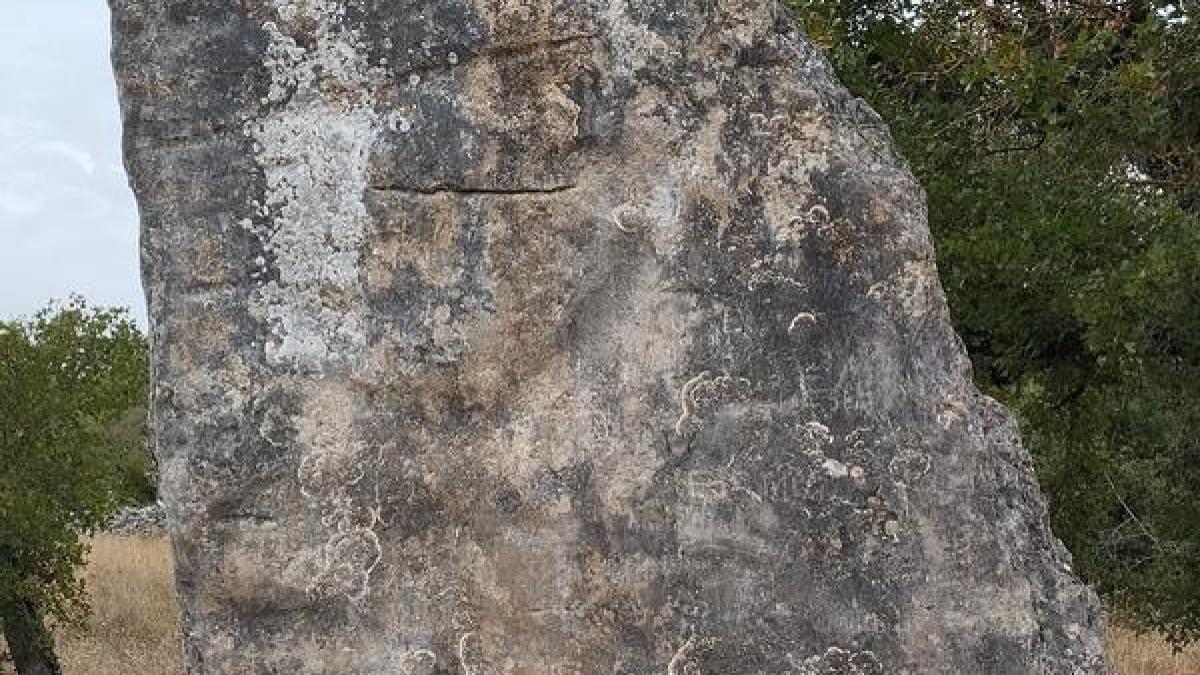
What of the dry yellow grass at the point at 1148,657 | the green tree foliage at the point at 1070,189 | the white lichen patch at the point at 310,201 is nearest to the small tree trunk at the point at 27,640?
the green tree foliage at the point at 1070,189

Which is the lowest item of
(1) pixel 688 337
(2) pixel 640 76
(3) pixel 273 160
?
(1) pixel 688 337

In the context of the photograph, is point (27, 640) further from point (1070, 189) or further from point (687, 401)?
point (687, 401)

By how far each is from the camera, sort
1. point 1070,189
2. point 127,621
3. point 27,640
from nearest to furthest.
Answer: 1. point 1070,189
2. point 27,640
3. point 127,621

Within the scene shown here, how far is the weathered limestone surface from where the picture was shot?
359 centimetres

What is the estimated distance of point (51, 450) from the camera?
10508mm

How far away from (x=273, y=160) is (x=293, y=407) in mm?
546

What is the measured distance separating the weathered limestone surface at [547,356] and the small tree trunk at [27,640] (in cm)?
815

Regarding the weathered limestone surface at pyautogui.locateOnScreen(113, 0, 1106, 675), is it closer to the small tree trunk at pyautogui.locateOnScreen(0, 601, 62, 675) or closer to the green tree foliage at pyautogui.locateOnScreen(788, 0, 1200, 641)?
the green tree foliage at pyautogui.locateOnScreen(788, 0, 1200, 641)

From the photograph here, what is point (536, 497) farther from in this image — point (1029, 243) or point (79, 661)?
point (79, 661)

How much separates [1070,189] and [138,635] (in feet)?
26.8

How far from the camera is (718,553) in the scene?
3.62m

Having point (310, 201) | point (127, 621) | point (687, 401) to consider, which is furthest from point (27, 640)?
point (687, 401)

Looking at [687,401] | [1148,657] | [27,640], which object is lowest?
[27,640]

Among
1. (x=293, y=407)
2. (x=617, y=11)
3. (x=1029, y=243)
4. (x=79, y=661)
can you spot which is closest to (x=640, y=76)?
(x=617, y=11)
